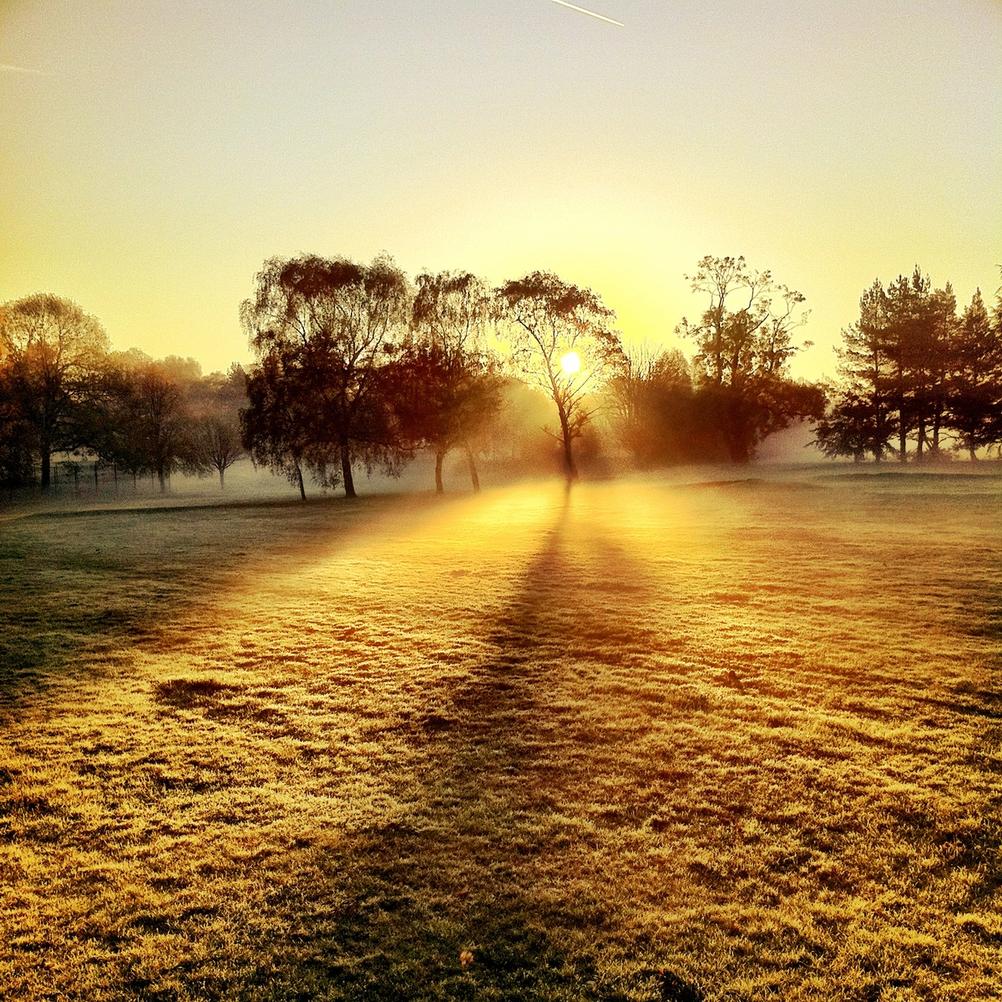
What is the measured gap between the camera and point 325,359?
36625 mm

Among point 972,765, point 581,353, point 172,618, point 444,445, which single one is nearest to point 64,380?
point 444,445

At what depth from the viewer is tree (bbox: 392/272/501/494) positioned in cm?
3903

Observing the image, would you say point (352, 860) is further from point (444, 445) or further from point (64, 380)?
point (64, 380)

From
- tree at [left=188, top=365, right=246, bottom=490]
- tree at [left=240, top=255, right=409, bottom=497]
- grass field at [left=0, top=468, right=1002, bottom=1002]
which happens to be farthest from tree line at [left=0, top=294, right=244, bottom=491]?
grass field at [left=0, top=468, right=1002, bottom=1002]

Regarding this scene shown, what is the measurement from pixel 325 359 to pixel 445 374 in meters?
7.74

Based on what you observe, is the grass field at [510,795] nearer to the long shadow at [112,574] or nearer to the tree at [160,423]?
the long shadow at [112,574]

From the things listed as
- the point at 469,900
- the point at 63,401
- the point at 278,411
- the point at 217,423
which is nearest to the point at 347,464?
the point at 278,411

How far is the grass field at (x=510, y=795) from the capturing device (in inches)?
119

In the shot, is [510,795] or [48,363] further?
[48,363]

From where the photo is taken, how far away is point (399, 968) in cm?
299

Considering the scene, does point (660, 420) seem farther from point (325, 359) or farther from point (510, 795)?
point (510, 795)

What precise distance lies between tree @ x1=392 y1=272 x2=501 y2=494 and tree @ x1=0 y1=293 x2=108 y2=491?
2561 cm

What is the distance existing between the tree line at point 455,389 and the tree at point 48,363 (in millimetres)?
109

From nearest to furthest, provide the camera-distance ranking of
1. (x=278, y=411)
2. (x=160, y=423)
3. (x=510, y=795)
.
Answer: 1. (x=510, y=795)
2. (x=278, y=411)
3. (x=160, y=423)
